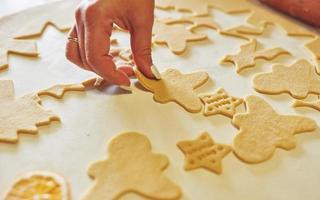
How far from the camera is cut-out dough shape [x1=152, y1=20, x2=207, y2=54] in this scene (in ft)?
3.88

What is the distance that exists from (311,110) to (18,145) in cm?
65

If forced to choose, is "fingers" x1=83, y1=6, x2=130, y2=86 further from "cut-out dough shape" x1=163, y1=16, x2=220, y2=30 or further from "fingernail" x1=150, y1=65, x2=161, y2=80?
"cut-out dough shape" x1=163, y1=16, x2=220, y2=30

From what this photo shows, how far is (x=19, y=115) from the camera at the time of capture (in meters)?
0.90

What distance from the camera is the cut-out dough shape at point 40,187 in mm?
736

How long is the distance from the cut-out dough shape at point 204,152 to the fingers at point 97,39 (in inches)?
9.2

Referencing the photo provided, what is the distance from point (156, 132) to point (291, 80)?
393 millimetres

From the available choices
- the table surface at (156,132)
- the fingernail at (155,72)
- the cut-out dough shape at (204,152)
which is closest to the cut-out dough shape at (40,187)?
the table surface at (156,132)

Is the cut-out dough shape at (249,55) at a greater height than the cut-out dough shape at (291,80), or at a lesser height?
greater

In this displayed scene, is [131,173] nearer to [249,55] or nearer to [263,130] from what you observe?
[263,130]

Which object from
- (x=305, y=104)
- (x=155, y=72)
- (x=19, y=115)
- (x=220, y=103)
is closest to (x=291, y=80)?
(x=305, y=104)

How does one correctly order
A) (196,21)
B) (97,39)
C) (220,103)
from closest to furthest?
(97,39) < (220,103) < (196,21)

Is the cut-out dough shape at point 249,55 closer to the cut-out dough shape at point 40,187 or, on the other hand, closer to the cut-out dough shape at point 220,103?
the cut-out dough shape at point 220,103

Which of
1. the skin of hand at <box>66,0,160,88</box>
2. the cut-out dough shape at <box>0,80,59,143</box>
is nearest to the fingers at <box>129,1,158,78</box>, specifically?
the skin of hand at <box>66,0,160,88</box>

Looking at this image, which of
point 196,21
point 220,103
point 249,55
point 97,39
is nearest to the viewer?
point 97,39
